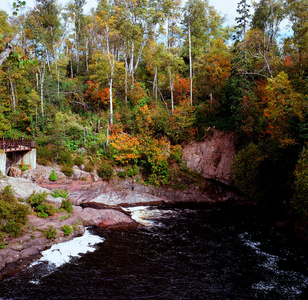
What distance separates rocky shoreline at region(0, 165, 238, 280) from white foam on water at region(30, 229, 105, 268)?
37 centimetres

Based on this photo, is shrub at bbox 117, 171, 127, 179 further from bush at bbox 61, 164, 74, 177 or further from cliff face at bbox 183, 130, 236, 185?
cliff face at bbox 183, 130, 236, 185

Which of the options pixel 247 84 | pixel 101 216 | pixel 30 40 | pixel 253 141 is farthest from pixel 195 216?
pixel 30 40

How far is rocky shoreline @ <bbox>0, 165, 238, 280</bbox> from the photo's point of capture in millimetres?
11109

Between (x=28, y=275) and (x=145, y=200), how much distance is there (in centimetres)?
1290

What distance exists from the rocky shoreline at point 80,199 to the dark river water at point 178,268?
1.10 metres

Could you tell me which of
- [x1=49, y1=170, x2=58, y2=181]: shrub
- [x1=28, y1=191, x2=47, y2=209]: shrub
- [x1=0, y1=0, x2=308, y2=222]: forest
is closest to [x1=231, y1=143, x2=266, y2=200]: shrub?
[x1=0, y1=0, x2=308, y2=222]: forest

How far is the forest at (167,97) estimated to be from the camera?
60.5 ft

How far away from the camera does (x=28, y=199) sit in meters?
14.4

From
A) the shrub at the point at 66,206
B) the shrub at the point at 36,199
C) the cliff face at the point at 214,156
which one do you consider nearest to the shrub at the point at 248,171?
the cliff face at the point at 214,156

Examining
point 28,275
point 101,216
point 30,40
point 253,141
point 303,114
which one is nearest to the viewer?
point 28,275

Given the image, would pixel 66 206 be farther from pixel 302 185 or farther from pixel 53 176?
pixel 302 185

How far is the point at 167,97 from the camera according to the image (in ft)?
115

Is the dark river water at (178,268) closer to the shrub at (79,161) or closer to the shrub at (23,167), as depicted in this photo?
the shrub at (79,161)

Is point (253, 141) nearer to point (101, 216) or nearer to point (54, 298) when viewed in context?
point (101, 216)
